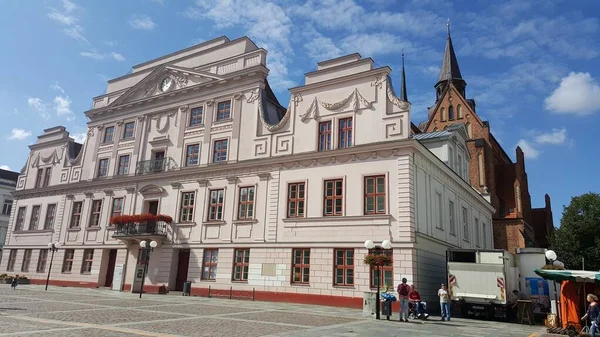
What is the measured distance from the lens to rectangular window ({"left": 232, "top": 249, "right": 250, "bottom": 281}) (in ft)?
89.8

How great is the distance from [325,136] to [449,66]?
4146cm

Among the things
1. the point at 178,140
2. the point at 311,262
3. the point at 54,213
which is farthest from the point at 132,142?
the point at 311,262

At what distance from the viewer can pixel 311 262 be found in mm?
24469

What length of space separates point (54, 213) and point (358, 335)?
36003 millimetres

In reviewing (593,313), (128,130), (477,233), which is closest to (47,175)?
(128,130)

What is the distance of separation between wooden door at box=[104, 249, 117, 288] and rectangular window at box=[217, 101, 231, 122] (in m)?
13.8

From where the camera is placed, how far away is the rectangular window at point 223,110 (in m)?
31.6

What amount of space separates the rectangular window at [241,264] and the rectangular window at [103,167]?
16.5 meters

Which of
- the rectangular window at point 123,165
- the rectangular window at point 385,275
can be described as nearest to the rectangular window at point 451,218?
the rectangular window at point 385,275

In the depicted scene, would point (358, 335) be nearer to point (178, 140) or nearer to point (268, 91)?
point (268, 91)

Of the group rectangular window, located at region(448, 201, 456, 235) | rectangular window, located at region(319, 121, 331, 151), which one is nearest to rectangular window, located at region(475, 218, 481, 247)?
rectangular window, located at region(448, 201, 456, 235)

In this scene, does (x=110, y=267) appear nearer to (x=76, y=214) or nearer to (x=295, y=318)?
(x=76, y=214)

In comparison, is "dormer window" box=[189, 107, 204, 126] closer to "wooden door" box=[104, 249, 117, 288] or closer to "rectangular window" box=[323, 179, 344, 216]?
"wooden door" box=[104, 249, 117, 288]

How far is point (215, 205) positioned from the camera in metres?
29.7
